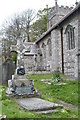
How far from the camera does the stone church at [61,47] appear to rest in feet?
59.3

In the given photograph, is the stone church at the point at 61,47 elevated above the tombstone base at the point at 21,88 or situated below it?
above

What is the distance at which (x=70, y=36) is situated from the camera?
2036cm

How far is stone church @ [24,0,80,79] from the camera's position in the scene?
1808 centimetres

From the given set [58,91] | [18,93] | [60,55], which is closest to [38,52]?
[60,55]

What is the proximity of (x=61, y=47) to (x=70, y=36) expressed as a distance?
2.25 m

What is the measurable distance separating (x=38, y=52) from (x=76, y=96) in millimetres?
22416

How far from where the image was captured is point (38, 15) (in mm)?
43750

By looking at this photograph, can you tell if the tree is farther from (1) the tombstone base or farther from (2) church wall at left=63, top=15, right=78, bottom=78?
(1) the tombstone base

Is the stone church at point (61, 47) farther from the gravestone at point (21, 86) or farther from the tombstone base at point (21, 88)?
the tombstone base at point (21, 88)

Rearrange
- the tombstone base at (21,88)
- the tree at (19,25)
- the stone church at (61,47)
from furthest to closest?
the tree at (19,25) < the stone church at (61,47) < the tombstone base at (21,88)

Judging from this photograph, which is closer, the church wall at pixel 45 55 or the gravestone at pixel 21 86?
the gravestone at pixel 21 86

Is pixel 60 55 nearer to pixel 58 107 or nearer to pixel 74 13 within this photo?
pixel 74 13

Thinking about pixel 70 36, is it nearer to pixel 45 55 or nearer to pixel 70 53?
pixel 70 53

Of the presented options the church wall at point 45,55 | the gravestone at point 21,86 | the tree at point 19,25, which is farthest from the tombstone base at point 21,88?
the tree at point 19,25
